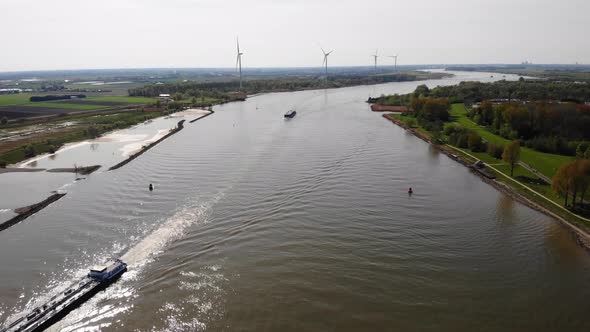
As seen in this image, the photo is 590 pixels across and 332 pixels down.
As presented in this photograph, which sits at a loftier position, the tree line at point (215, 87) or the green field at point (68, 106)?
the tree line at point (215, 87)

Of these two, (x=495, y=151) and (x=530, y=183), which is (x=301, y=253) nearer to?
(x=530, y=183)

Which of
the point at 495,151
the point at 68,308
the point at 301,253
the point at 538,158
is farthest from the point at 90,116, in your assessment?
the point at 538,158

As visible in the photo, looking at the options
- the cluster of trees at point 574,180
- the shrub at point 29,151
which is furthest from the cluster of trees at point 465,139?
the shrub at point 29,151

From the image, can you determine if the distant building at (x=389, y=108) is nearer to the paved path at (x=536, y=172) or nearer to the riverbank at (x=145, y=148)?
the riverbank at (x=145, y=148)

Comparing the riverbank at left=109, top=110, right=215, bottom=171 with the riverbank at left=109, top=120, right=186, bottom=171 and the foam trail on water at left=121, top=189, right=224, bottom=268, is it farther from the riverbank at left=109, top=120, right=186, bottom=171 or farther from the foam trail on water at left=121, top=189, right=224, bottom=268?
the foam trail on water at left=121, top=189, right=224, bottom=268

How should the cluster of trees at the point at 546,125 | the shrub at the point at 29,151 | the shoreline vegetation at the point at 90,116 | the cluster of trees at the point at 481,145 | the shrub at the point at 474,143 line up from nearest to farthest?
the cluster of trees at the point at 481,145
the cluster of trees at the point at 546,125
the shrub at the point at 474,143
the shrub at the point at 29,151
the shoreline vegetation at the point at 90,116

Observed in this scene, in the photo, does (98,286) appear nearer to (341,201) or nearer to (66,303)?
(66,303)

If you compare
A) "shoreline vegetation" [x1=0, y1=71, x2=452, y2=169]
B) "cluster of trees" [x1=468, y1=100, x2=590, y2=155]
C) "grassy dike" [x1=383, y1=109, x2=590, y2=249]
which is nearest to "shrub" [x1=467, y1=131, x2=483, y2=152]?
"grassy dike" [x1=383, y1=109, x2=590, y2=249]
